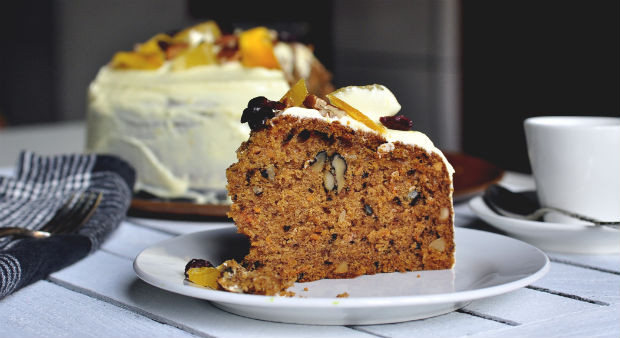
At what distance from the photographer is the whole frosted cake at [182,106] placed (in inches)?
82.7

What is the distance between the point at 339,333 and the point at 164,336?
253 millimetres

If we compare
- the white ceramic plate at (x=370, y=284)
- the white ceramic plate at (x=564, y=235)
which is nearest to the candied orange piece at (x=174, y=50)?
the white ceramic plate at (x=370, y=284)

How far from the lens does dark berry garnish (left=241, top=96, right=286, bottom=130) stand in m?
1.34

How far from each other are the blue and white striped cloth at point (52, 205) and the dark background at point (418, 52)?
719mm

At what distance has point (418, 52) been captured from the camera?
5.50m

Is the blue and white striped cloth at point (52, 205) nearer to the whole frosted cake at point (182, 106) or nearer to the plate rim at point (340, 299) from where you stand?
the whole frosted cake at point (182, 106)

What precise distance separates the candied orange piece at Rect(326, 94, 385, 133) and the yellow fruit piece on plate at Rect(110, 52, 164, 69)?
958mm

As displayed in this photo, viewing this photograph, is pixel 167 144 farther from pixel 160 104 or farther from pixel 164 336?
pixel 164 336

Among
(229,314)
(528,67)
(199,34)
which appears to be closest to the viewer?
(229,314)

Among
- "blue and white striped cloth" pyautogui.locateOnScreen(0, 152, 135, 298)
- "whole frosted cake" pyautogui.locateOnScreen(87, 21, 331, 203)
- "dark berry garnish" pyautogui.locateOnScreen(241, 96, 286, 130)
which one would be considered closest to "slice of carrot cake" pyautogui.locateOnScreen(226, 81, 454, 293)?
"dark berry garnish" pyautogui.locateOnScreen(241, 96, 286, 130)

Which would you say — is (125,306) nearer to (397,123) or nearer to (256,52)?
(397,123)

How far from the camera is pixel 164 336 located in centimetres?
110

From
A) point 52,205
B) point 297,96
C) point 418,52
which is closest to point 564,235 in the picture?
point 297,96

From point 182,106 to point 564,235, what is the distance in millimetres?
1082
